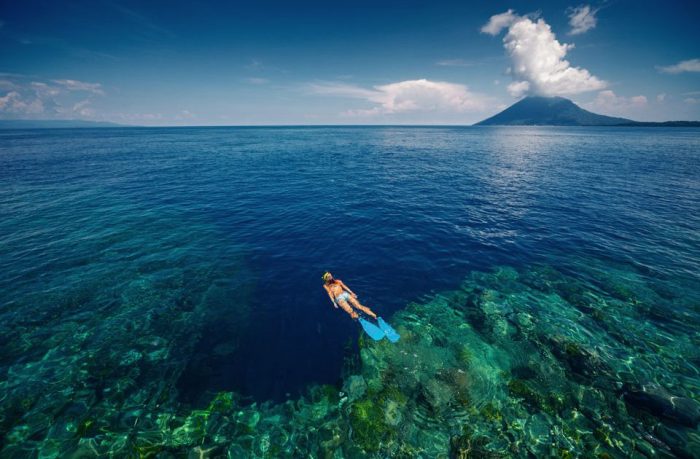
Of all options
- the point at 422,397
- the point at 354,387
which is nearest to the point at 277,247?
the point at 354,387

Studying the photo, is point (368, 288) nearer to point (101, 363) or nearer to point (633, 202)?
point (101, 363)

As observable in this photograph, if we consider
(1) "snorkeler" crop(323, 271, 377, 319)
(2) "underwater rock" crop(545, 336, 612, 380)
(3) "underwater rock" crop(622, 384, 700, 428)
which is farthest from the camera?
(1) "snorkeler" crop(323, 271, 377, 319)

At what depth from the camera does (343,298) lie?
666 inches

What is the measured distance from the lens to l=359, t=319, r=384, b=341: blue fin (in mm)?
15023

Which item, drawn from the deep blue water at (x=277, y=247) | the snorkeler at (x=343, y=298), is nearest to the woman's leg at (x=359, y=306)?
the snorkeler at (x=343, y=298)

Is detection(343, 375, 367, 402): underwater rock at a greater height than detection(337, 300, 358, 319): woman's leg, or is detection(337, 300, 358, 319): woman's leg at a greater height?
detection(337, 300, 358, 319): woman's leg

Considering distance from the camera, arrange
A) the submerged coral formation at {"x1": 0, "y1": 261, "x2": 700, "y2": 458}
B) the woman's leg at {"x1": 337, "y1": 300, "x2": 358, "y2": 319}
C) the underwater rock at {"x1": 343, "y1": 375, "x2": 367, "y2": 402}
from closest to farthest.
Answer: the submerged coral formation at {"x1": 0, "y1": 261, "x2": 700, "y2": 458} < the underwater rock at {"x1": 343, "y1": 375, "x2": 367, "y2": 402} < the woman's leg at {"x1": 337, "y1": 300, "x2": 358, "y2": 319}

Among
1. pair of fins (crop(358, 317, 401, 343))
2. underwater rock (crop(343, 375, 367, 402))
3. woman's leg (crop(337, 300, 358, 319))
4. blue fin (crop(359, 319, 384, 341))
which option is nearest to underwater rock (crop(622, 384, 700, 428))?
pair of fins (crop(358, 317, 401, 343))

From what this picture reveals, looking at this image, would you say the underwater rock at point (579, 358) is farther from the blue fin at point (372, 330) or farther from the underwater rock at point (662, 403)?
the blue fin at point (372, 330)

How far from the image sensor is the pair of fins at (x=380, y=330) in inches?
591

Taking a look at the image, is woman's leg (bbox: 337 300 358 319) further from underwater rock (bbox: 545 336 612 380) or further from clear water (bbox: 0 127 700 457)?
underwater rock (bbox: 545 336 612 380)

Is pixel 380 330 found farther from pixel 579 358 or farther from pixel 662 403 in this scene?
A: pixel 662 403

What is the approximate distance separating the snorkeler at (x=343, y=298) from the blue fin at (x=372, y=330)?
85 centimetres

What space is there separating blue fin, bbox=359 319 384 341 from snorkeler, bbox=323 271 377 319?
854 millimetres
